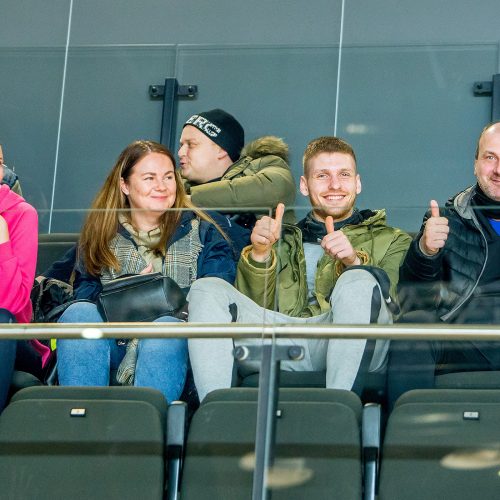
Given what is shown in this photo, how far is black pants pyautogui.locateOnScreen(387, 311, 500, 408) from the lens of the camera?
3264 millimetres

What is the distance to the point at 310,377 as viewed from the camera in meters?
3.29

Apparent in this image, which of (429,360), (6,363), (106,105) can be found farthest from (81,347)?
(106,105)

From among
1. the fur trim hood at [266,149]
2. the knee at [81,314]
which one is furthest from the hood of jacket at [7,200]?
the fur trim hood at [266,149]

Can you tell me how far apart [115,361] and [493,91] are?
3.53 metres

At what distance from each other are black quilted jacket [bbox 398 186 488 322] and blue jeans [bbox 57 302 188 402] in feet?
2.05

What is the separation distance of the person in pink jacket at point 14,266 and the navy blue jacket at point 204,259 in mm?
154

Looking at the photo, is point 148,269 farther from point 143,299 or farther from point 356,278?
point 356,278

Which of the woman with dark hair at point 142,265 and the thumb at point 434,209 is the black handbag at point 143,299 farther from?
the thumb at point 434,209

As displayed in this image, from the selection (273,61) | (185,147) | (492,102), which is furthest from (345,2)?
(185,147)

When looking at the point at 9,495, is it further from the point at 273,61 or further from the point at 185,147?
the point at 273,61

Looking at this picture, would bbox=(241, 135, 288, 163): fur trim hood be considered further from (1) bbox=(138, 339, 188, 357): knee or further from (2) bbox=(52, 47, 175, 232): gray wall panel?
(1) bbox=(138, 339, 188, 357): knee

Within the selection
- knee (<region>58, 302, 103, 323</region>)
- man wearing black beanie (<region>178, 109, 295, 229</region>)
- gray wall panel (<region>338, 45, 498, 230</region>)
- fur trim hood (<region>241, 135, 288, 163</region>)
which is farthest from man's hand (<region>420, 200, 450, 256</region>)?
gray wall panel (<region>338, 45, 498, 230</region>)

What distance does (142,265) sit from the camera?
3725 millimetres

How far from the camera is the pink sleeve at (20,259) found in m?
3.70
